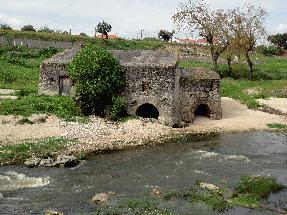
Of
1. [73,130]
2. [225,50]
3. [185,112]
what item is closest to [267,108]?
[185,112]

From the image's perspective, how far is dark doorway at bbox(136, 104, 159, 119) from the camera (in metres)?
41.2

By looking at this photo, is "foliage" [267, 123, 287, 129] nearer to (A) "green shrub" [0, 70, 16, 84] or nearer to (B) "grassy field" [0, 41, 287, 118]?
(B) "grassy field" [0, 41, 287, 118]

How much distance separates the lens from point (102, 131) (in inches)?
1358

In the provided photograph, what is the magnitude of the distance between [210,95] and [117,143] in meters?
11.1

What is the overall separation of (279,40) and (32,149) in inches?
2956

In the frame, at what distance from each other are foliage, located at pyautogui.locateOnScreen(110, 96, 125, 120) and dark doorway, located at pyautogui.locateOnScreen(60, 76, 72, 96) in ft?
16.3

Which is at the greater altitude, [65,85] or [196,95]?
[65,85]

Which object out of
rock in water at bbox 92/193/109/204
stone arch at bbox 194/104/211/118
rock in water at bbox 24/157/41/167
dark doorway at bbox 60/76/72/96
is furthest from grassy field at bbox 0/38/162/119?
rock in water at bbox 92/193/109/204

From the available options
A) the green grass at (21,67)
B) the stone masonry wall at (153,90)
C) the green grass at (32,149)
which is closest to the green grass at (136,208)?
the green grass at (32,149)

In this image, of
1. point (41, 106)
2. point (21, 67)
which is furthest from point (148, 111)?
point (21, 67)

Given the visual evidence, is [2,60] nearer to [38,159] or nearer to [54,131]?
[54,131]

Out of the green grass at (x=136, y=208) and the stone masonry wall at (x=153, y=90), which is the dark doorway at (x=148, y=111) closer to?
the stone masonry wall at (x=153, y=90)

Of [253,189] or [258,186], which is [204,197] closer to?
[253,189]

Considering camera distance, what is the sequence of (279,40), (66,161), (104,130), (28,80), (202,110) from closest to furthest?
(66,161)
(104,130)
(202,110)
(28,80)
(279,40)
